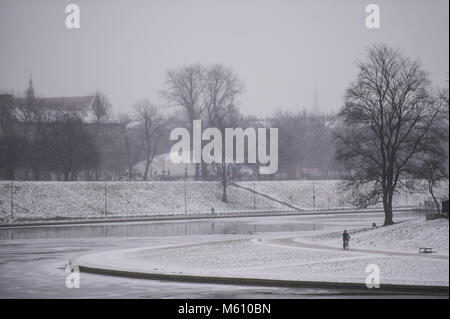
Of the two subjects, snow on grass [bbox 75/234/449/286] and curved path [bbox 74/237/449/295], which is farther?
snow on grass [bbox 75/234/449/286]

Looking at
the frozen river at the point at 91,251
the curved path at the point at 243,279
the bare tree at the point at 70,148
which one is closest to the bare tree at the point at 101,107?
the bare tree at the point at 70,148

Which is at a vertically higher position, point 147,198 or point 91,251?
point 147,198

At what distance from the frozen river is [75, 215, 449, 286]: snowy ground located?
242 centimetres

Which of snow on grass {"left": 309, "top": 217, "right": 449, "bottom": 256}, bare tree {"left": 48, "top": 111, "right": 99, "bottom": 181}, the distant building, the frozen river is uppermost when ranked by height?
the distant building

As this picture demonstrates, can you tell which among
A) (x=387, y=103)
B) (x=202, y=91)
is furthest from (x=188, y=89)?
(x=387, y=103)

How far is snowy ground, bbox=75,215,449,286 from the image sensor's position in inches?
1217

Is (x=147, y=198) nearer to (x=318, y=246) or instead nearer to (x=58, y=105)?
(x=58, y=105)

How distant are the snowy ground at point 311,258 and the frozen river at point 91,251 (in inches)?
95.1

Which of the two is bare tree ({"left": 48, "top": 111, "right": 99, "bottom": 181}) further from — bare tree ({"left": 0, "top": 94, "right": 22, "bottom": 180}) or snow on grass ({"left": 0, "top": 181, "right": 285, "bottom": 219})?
snow on grass ({"left": 0, "top": 181, "right": 285, "bottom": 219})

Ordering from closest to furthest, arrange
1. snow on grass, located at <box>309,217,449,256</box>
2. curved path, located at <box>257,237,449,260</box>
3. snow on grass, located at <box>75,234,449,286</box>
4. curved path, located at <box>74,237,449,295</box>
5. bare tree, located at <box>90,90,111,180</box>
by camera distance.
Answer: curved path, located at <box>74,237,449,295</box> → snow on grass, located at <box>75,234,449,286</box> → curved path, located at <box>257,237,449,260</box> → snow on grass, located at <box>309,217,449,256</box> → bare tree, located at <box>90,90,111,180</box>

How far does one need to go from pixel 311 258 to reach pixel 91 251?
14.4 metres

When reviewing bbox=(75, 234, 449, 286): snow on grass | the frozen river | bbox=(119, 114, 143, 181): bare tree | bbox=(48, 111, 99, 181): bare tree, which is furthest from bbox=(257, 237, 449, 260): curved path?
bbox=(119, 114, 143, 181): bare tree

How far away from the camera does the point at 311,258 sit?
3675 cm

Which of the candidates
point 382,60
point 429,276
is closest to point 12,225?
point 382,60
